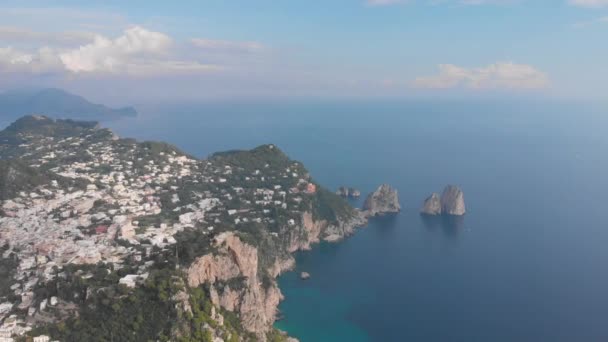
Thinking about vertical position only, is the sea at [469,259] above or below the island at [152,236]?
below

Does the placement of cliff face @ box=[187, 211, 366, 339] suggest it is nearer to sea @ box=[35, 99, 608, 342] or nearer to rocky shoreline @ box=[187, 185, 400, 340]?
rocky shoreline @ box=[187, 185, 400, 340]

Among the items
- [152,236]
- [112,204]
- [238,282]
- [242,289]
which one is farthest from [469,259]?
[112,204]

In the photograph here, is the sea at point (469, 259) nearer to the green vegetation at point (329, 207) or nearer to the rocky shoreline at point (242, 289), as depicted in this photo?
the rocky shoreline at point (242, 289)

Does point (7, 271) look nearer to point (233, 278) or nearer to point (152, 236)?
point (152, 236)

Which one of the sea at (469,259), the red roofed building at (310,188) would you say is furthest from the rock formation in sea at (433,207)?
the red roofed building at (310,188)

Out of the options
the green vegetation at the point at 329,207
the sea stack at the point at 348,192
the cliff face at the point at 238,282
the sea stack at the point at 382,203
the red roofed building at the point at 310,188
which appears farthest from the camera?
the sea stack at the point at 348,192

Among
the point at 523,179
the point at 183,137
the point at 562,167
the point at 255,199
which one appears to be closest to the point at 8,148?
the point at 255,199

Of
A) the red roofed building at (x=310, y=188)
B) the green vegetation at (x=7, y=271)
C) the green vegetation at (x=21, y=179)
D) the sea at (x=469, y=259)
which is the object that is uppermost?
the green vegetation at (x=21, y=179)

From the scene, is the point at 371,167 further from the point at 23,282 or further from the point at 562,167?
the point at 23,282
